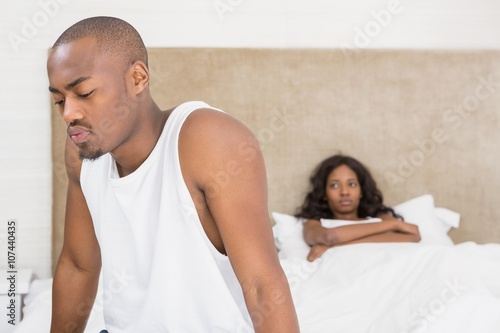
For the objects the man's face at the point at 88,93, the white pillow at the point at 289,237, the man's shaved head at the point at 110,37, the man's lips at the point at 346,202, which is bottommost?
the white pillow at the point at 289,237

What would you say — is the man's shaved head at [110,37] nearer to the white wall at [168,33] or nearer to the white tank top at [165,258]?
the white tank top at [165,258]

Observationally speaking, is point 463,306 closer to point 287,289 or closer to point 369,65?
A: point 287,289

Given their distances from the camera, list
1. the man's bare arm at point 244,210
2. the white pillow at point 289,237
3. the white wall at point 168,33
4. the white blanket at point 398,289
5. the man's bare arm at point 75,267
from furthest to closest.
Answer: the white wall at point 168,33
the white pillow at point 289,237
the white blanket at point 398,289
the man's bare arm at point 75,267
the man's bare arm at point 244,210

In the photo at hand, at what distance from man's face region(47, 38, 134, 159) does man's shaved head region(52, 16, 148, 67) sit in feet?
0.05

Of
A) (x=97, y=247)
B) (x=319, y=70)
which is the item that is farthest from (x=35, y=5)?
(x=97, y=247)

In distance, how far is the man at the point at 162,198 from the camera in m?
1.08

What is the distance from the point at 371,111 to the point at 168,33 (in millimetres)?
886

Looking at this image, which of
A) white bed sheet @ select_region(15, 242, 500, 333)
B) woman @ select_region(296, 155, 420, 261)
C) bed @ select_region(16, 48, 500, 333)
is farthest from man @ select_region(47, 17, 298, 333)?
woman @ select_region(296, 155, 420, 261)

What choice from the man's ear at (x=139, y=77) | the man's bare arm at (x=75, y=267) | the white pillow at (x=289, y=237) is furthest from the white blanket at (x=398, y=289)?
the man's ear at (x=139, y=77)

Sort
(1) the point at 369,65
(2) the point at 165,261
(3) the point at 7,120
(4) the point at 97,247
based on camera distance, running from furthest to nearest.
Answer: (1) the point at 369,65
(3) the point at 7,120
(4) the point at 97,247
(2) the point at 165,261

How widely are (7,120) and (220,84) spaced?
2.73 ft

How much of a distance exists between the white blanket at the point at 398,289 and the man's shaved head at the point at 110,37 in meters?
0.94

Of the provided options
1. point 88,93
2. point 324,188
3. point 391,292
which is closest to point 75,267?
point 88,93

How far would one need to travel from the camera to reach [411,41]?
115 inches
